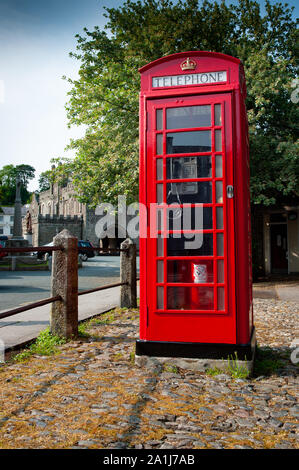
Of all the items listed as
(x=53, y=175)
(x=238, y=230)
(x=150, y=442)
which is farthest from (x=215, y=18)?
(x=150, y=442)

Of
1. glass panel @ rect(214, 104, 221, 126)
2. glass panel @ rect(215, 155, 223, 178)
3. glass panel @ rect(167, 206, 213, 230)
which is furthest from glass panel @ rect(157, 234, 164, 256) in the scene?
glass panel @ rect(214, 104, 221, 126)

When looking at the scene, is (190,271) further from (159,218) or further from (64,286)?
(64,286)

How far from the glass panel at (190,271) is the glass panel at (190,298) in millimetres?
101

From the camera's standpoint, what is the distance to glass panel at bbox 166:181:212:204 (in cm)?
399

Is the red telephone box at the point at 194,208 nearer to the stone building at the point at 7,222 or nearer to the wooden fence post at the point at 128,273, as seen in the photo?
the wooden fence post at the point at 128,273

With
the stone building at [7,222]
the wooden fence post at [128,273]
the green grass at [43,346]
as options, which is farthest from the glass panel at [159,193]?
the stone building at [7,222]

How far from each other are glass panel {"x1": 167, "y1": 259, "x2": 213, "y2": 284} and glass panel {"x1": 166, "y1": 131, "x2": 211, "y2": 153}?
1.10m

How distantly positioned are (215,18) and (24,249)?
14269 millimetres

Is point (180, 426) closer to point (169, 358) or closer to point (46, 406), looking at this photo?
point (46, 406)

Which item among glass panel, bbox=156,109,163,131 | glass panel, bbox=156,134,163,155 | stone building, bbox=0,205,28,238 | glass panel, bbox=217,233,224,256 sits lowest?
glass panel, bbox=217,233,224,256

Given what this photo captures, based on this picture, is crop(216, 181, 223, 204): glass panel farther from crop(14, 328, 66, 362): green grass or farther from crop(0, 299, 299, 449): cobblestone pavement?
crop(14, 328, 66, 362): green grass

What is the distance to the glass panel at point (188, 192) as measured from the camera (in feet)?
13.1

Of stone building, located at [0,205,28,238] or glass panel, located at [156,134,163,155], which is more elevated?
stone building, located at [0,205,28,238]

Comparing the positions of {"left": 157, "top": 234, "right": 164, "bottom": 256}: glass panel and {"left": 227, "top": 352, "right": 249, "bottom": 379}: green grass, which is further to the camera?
{"left": 157, "top": 234, "right": 164, "bottom": 256}: glass panel
